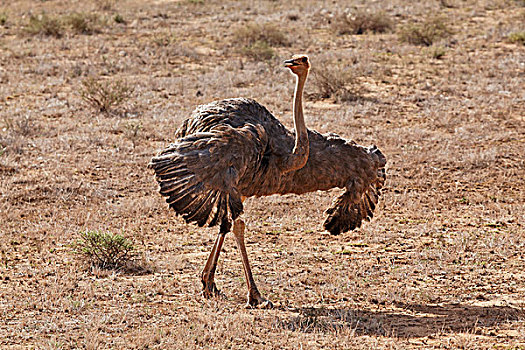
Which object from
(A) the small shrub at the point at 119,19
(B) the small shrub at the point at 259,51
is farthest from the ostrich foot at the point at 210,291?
(A) the small shrub at the point at 119,19

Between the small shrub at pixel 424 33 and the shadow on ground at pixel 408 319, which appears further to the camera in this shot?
the small shrub at pixel 424 33

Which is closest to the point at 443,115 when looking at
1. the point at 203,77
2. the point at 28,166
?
the point at 203,77

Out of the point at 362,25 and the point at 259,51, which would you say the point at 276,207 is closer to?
the point at 259,51

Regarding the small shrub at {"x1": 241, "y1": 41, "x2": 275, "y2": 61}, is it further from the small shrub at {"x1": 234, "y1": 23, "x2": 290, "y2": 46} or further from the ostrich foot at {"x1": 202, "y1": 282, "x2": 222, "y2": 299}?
the ostrich foot at {"x1": 202, "y1": 282, "x2": 222, "y2": 299}

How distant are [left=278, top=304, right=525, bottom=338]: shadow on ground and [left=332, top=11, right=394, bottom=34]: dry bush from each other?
1627cm

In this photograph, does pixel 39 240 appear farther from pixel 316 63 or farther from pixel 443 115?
pixel 316 63

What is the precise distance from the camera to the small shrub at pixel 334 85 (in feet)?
49.5

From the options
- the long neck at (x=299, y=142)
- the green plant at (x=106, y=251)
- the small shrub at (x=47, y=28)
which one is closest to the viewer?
the long neck at (x=299, y=142)

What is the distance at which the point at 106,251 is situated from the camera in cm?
753

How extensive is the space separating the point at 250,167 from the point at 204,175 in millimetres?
556

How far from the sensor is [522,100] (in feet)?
48.2

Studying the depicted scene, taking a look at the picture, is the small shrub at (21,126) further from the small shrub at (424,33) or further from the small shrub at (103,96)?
the small shrub at (424,33)

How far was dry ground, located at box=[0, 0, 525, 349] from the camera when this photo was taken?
6039 mm

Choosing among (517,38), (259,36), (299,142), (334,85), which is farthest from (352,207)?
(517,38)
